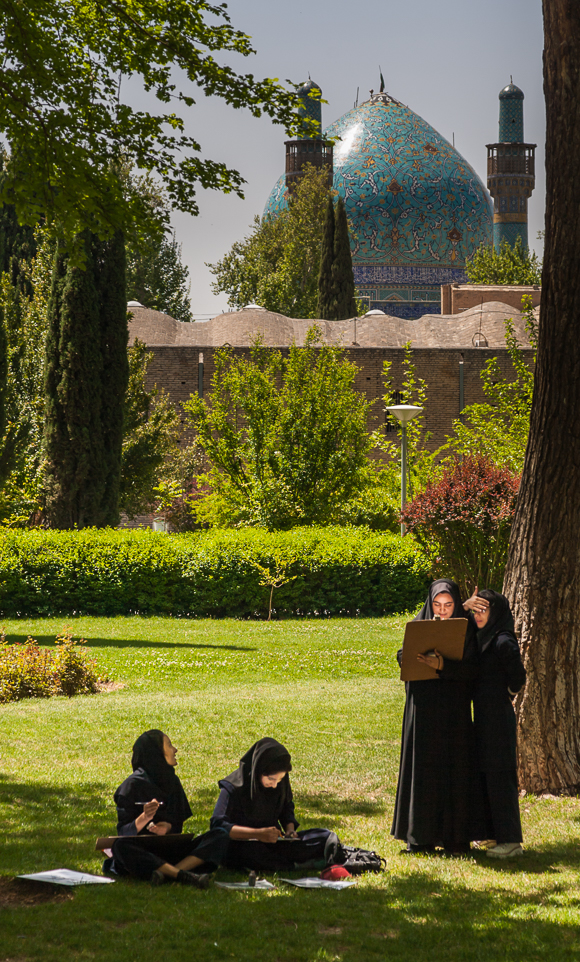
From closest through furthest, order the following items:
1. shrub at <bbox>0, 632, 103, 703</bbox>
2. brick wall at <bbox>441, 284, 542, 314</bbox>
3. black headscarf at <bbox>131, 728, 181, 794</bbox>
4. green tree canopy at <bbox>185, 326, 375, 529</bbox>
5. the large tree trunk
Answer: black headscarf at <bbox>131, 728, 181, 794</bbox> < the large tree trunk < shrub at <bbox>0, 632, 103, 703</bbox> < green tree canopy at <bbox>185, 326, 375, 529</bbox> < brick wall at <bbox>441, 284, 542, 314</bbox>

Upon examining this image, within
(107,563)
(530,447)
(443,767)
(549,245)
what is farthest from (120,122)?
(107,563)

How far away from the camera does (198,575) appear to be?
16.1 metres

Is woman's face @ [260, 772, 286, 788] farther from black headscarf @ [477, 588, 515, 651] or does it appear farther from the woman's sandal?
black headscarf @ [477, 588, 515, 651]

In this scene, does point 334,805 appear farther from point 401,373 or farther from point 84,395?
point 401,373

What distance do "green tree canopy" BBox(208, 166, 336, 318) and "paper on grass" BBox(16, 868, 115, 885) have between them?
41231mm

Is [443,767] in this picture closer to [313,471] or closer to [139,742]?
[139,742]

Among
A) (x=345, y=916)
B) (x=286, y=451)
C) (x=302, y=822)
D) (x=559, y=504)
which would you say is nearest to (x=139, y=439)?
(x=286, y=451)

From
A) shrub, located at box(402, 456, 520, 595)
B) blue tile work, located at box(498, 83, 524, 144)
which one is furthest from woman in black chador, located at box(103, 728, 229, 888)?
blue tile work, located at box(498, 83, 524, 144)

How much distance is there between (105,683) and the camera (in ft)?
35.9

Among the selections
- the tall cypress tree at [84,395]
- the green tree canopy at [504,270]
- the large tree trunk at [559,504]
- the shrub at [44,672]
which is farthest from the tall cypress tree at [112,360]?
the green tree canopy at [504,270]

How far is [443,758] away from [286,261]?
41.7 meters

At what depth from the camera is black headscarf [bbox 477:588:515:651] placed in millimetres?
5145

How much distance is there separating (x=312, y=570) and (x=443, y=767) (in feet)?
36.6

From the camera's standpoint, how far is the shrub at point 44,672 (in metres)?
10.1
